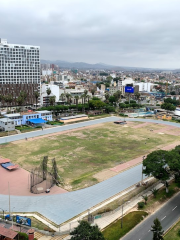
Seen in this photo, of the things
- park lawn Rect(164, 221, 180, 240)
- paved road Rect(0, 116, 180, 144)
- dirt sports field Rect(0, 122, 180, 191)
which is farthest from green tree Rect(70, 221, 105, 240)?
paved road Rect(0, 116, 180, 144)

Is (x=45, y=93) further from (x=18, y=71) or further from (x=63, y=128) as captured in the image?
(x=63, y=128)

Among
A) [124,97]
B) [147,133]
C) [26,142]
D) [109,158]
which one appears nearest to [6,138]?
[26,142]

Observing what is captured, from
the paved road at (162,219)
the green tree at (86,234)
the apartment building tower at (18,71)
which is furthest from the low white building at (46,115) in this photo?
the green tree at (86,234)

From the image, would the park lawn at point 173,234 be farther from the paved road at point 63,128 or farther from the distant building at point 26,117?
the distant building at point 26,117

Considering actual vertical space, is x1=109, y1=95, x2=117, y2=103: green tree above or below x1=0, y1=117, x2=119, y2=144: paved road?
above

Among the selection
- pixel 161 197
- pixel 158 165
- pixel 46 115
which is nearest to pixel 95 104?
pixel 46 115

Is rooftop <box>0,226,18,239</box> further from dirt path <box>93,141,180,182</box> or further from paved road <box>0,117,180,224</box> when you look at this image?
dirt path <box>93,141,180,182</box>
